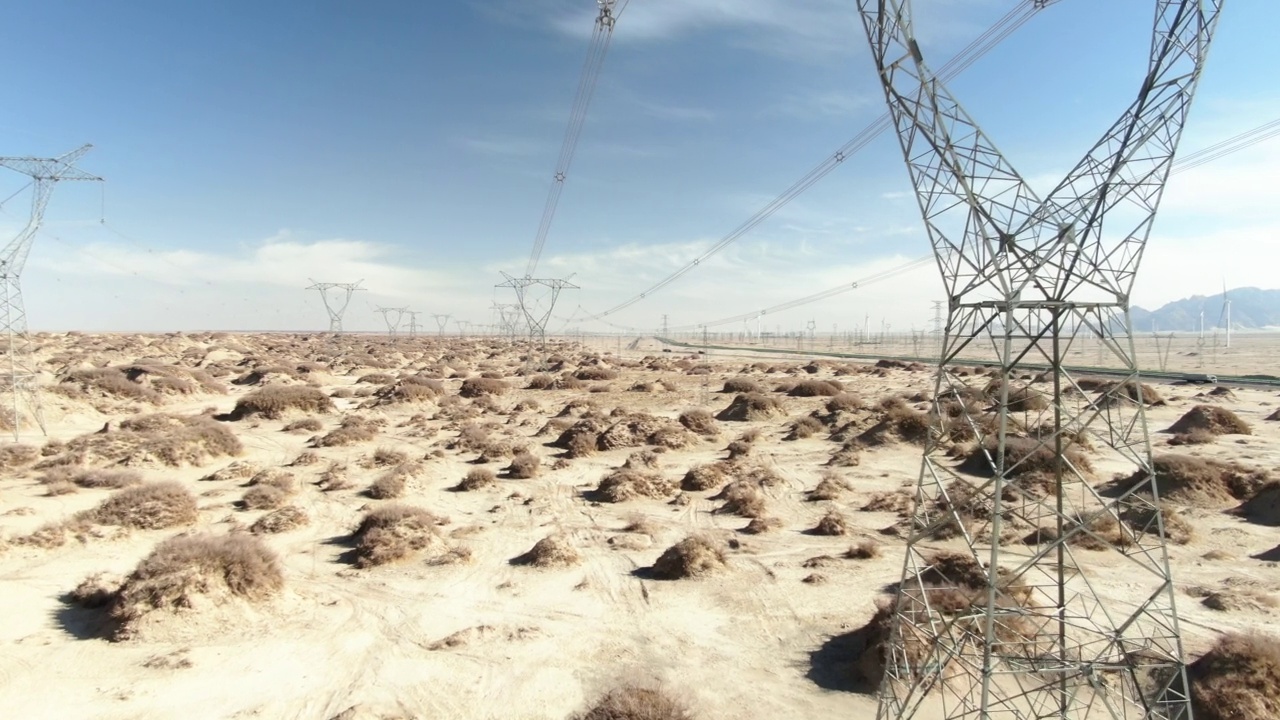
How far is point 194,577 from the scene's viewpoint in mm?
13367

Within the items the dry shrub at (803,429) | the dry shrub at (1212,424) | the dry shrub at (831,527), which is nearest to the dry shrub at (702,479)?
the dry shrub at (831,527)

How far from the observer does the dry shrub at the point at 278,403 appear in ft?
125

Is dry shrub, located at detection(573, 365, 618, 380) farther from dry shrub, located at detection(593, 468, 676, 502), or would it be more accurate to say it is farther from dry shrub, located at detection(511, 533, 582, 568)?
dry shrub, located at detection(511, 533, 582, 568)

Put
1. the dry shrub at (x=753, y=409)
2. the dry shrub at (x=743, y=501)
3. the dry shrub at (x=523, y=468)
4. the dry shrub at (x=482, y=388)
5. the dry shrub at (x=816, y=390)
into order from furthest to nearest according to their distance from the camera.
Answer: the dry shrub at (x=482, y=388) < the dry shrub at (x=816, y=390) < the dry shrub at (x=753, y=409) < the dry shrub at (x=523, y=468) < the dry shrub at (x=743, y=501)

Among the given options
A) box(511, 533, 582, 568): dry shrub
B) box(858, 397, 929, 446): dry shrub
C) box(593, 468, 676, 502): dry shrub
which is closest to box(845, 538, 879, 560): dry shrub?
box(511, 533, 582, 568): dry shrub

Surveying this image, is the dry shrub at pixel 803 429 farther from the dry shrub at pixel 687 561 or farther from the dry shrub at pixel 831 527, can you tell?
the dry shrub at pixel 687 561

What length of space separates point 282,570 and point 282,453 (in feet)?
54.4

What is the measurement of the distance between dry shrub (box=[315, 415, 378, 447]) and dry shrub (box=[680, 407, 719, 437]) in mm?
16803

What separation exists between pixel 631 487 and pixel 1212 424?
28.4 m

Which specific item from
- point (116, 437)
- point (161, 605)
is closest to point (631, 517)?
point (161, 605)

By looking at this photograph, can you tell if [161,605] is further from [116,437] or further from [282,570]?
[116,437]

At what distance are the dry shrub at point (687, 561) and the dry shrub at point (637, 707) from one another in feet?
19.4

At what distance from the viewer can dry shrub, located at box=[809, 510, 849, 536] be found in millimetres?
19359

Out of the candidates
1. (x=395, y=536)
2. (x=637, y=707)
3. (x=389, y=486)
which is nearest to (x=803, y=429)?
(x=389, y=486)
